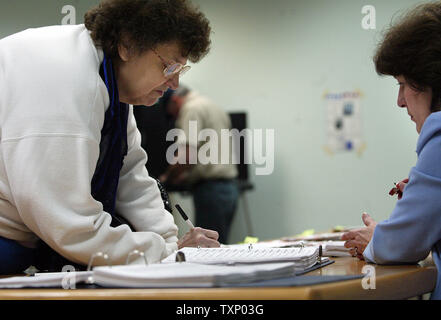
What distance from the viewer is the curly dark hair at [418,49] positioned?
133cm

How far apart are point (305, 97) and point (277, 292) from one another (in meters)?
3.94

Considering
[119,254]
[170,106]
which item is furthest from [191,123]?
[119,254]

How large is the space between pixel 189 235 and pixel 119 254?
43cm

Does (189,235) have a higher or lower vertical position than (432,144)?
lower

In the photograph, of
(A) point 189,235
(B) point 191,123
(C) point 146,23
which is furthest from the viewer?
(B) point 191,123

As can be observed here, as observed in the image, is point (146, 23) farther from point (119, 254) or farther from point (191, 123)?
point (191, 123)

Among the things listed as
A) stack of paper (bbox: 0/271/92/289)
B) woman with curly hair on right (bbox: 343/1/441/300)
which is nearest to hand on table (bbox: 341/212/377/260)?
woman with curly hair on right (bbox: 343/1/441/300)

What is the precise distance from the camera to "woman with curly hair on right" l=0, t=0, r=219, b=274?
47.9 inches

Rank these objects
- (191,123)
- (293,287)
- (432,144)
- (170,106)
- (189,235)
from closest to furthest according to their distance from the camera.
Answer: (293,287) → (432,144) → (189,235) → (191,123) → (170,106)

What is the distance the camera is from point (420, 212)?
3.93ft

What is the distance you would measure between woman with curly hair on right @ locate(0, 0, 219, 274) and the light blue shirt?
496 mm

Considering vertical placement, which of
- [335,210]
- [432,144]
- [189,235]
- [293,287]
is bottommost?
[335,210]

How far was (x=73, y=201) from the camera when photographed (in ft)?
4.02

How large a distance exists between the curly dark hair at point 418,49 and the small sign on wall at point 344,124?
313cm
